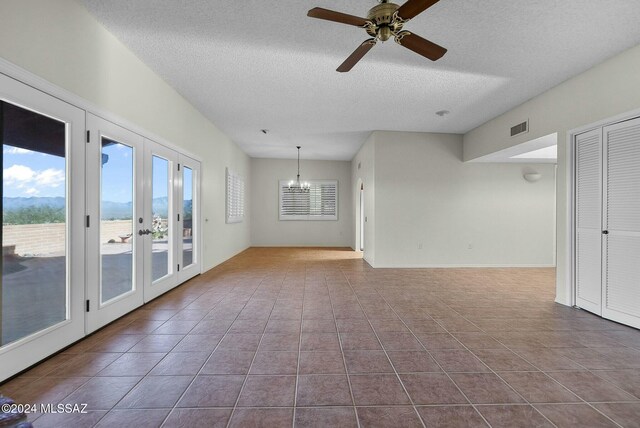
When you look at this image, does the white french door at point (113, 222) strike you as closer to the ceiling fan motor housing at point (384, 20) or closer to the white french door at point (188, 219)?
the white french door at point (188, 219)

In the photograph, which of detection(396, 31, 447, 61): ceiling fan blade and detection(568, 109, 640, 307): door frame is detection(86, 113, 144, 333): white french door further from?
detection(568, 109, 640, 307): door frame

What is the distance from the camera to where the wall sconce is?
20.3ft

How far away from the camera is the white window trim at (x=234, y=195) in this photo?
22.5ft

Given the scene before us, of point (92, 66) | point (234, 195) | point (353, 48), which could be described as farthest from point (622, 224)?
point (234, 195)

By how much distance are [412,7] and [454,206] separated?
5076 millimetres

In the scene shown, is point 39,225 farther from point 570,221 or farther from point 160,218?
point 570,221

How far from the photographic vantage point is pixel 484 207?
625cm

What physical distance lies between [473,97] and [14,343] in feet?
18.5

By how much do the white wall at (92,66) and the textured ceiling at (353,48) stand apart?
0.18 meters

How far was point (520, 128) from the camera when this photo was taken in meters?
4.52

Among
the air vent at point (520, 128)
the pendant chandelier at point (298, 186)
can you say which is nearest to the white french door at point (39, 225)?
the air vent at point (520, 128)

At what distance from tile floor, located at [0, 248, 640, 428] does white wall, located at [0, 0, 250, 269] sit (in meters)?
2.22

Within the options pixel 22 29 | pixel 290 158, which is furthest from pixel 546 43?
pixel 290 158

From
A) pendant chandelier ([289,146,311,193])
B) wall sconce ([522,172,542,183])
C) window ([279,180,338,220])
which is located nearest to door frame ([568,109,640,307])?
wall sconce ([522,172,542,183])
